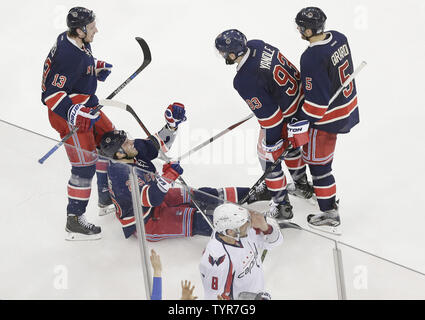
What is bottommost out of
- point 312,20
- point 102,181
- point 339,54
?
point 102,181

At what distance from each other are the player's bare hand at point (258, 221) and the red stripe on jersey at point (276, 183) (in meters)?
0.93

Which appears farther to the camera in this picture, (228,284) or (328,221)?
(328,221)

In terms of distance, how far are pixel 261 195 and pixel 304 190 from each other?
233mm

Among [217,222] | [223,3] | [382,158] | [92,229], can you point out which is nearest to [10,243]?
[92,229]

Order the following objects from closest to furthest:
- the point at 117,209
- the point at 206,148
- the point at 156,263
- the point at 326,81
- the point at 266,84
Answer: the point at 156,263 → the point at 117,209 → the point at 326,81 → the point at 266,84 → the point at 206,148

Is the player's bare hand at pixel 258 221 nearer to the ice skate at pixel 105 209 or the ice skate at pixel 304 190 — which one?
the ice skate at pixel 105 209

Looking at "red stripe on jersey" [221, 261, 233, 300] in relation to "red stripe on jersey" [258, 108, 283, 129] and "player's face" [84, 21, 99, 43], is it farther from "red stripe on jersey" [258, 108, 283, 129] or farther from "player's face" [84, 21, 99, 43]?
"player's face" [84, 21, 99, 43]

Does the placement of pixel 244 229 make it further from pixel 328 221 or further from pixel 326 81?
pixel 328 221

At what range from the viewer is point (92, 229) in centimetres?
345

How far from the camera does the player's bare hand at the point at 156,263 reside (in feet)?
10.1

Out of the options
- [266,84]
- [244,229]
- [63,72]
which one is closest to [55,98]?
[63,72]

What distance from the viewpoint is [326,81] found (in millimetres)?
3611

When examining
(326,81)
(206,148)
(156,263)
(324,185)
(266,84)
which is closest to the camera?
(156,263)
